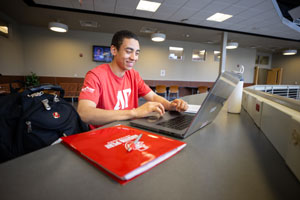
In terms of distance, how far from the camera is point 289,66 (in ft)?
35.7

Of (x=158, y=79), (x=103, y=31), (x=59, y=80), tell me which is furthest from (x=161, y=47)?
(x=59, y=80)

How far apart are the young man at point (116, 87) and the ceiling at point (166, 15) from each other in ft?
11.0

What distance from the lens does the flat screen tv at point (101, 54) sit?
710 cm

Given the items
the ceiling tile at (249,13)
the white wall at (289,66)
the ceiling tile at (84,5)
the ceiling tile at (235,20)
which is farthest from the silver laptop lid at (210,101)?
the white wall at (289,66)

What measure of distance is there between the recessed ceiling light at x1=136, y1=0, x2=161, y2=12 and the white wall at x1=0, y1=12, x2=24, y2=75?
4517 millimetres

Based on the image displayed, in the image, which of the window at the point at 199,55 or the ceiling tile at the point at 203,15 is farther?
the window at the point at 199,55

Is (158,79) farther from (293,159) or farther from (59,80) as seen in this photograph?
(293,159)

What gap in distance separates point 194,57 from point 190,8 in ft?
14.8

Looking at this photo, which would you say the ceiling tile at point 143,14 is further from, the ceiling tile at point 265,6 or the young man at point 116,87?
the young man at point 116,87


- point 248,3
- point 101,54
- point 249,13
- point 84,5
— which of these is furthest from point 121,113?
point 101,54

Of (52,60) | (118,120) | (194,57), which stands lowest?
(118,120)

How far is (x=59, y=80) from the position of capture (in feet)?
22.7

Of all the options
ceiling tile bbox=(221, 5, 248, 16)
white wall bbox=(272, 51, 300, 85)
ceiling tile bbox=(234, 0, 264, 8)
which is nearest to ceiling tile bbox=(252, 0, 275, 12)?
ceiling tile bbox=(234, 0, 264, 8)

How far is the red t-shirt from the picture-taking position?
118 cm
